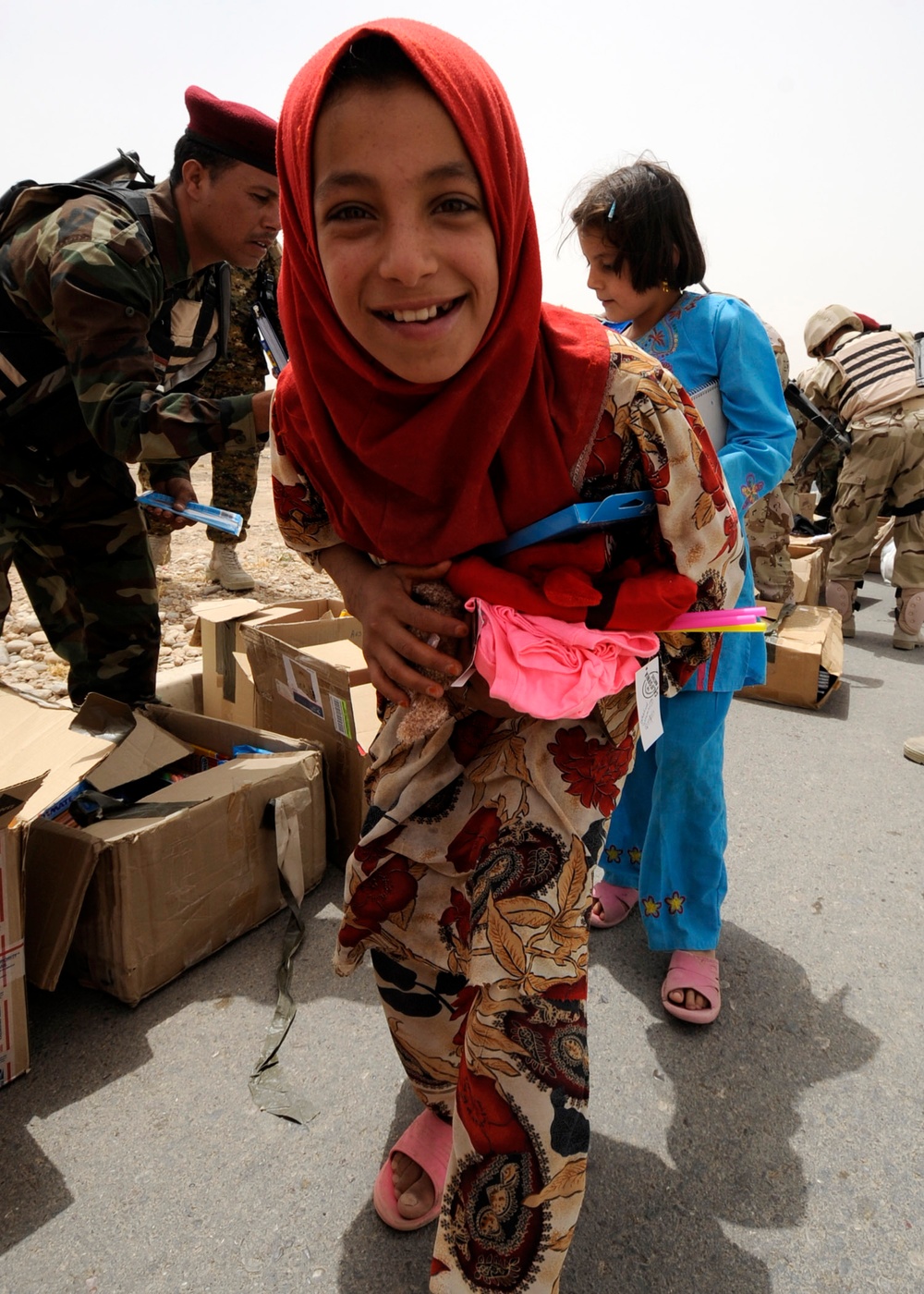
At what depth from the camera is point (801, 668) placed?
400 centimetres

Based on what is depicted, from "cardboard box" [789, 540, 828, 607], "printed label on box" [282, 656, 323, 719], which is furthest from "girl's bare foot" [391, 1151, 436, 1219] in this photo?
"cardboard box" [789, 540, 828, 607]

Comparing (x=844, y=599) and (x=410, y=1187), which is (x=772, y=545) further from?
(x=410, y=1187)

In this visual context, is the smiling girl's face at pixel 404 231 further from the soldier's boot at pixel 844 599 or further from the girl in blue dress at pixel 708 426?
the soldier's boot at pixel 844 599

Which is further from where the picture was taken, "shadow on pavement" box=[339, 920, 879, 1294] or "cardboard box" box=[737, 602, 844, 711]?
"cardboard box" box=[737, 602, 844, 711]

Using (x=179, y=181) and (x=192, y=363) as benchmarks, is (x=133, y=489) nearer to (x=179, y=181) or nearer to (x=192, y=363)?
(x=192, y=363)

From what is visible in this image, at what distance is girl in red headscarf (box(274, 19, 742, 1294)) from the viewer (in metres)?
0.96

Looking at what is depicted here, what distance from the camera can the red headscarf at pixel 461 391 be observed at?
1.02 m

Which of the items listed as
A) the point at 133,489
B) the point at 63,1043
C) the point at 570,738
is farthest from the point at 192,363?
the point at 570,738

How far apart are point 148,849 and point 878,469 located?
5040mm

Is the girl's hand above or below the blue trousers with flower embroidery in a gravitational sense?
above

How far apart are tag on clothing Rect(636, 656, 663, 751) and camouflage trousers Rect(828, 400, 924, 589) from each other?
15.5 ft

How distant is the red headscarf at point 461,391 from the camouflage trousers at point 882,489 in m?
4.80

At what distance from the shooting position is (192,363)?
9.59 feet

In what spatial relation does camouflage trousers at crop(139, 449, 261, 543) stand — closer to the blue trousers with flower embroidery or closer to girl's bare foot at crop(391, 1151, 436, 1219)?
the blue trousers with flower embroidery
